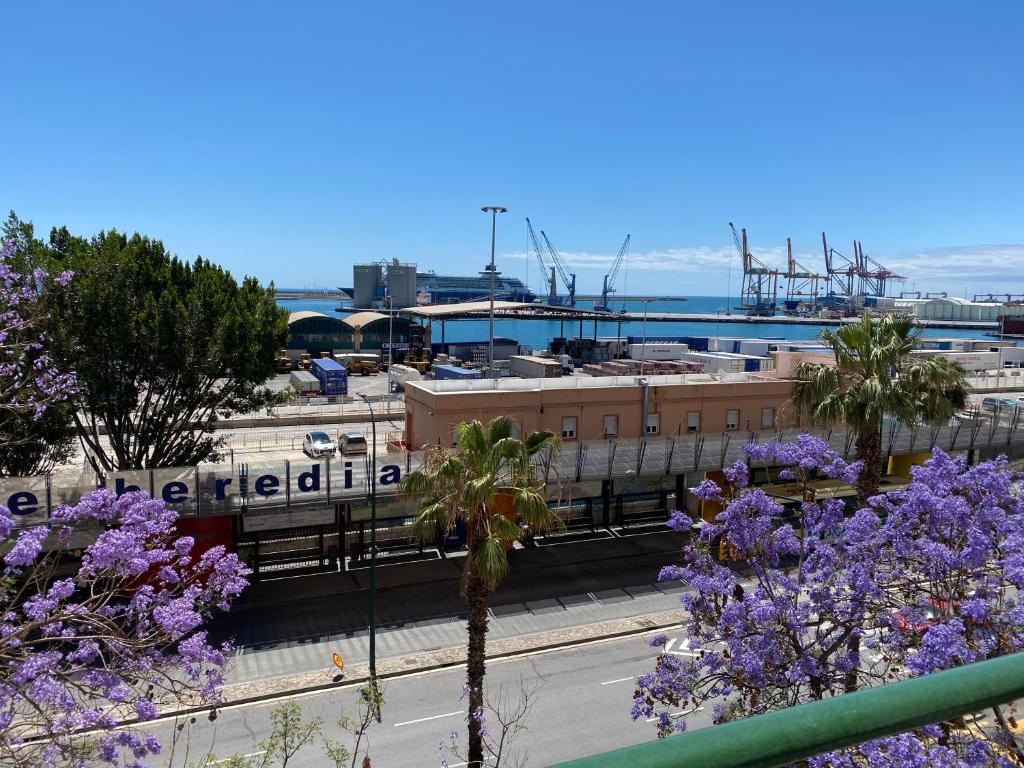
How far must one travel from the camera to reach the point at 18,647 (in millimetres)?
8297

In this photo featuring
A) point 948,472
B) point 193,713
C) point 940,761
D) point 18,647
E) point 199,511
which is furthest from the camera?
point 199,511

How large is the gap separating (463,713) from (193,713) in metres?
6.54

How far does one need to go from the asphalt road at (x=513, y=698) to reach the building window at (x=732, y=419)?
15003 millimetres

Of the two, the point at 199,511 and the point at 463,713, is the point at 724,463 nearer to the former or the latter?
the point at 463,713

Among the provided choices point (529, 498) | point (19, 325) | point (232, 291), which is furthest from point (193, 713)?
point (232, 291)

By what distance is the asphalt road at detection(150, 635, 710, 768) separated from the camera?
17477 mm

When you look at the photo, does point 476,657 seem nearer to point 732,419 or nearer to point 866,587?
point 866,587

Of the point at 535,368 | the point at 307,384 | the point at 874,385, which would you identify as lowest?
the point at 307,384

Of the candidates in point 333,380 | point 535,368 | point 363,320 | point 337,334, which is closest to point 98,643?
point 535,368

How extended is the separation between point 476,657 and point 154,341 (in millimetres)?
15433

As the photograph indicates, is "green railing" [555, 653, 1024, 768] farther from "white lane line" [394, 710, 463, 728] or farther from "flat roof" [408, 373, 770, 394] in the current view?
"flat roof" [408, 373, 770, 394]

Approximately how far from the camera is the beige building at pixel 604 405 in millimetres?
30578

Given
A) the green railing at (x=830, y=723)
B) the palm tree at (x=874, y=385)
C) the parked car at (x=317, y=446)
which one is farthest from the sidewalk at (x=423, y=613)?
the green railing at (x=830, y=723)

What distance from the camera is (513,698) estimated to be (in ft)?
65.3
